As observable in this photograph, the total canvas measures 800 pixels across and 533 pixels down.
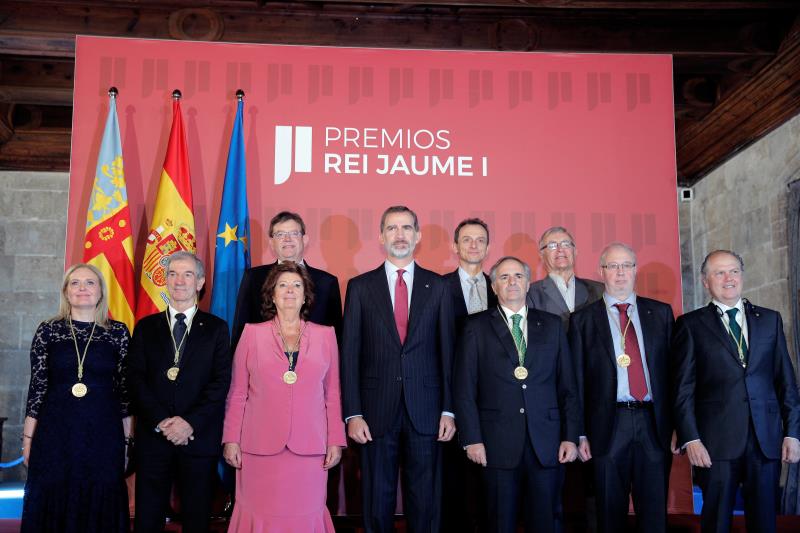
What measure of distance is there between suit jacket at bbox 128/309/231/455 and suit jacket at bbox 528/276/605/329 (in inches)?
65.4

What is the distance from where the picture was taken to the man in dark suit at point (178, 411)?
3.32 metres

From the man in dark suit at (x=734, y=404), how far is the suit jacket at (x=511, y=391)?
0.54m

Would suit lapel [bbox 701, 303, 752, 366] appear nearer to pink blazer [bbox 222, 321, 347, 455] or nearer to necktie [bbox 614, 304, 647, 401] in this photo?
necktie [bbox 614, 304, 647, 401]

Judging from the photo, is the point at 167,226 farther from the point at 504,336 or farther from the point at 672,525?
the point at 672,525

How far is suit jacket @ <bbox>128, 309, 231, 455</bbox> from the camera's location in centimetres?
335

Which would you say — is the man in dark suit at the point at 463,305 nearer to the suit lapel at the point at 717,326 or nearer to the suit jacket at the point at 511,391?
the suit jacket at the point at 511,391

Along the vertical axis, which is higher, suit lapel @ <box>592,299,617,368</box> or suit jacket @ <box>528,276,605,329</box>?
suit jacket @ <box>528,276,605,329</box>

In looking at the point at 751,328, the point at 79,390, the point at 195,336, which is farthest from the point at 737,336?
the point at 79,390

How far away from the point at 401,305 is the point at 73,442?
61.5 inches

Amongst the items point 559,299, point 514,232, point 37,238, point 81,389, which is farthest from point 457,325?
Result: point 37,238

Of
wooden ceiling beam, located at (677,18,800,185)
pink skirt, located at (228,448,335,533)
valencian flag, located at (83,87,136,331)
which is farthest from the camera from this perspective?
wooden ceiling beam, located at (677,18,800,185)

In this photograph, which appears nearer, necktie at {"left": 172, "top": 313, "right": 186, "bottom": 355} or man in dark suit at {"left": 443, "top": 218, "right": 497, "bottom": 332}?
necktie at {"left": 172, "top": 313, "right": 186, "bottom": 355}

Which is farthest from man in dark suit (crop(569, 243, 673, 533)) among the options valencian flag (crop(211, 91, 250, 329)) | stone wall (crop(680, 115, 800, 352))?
stone wall (crop(680, 115, 800, 352))

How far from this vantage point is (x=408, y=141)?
5172 millimetres
